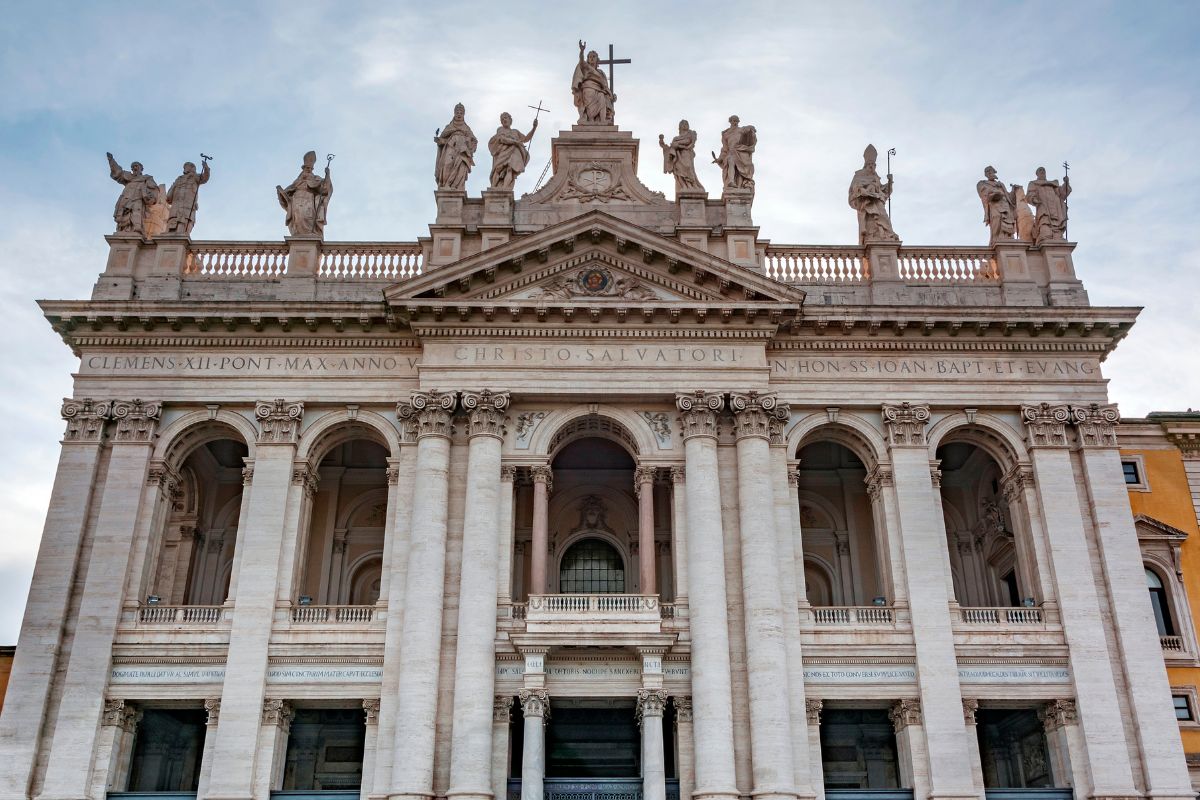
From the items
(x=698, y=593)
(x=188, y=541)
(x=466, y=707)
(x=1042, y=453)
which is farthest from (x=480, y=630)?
(x=1042, y=453)

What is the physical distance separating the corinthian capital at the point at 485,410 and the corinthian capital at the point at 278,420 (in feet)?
14.9

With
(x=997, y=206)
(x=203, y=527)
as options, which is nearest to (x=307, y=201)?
(x=203, y=527)

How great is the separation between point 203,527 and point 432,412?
898 cm

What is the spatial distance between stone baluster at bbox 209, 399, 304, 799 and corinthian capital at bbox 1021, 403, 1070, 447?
19250 millimetres

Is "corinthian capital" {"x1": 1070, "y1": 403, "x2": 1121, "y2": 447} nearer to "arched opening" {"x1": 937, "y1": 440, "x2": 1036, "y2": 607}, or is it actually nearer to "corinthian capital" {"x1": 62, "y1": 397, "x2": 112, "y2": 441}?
"arched opening" {"x1": 937, "y1": 440, "x2": 1036, "y2": 607}

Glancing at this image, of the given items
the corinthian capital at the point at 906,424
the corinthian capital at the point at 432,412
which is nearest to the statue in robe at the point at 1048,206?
the corinthian capital at the point at 906,424

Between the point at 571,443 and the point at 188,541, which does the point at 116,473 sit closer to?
the point at 188,541

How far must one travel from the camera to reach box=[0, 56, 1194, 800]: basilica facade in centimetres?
2662

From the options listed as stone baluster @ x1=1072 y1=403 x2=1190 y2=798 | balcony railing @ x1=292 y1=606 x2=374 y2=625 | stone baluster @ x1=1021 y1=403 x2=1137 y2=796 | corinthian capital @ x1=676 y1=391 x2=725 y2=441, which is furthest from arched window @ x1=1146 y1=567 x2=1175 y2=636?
balcony railing @ x1=292 y1=606 x2=374 y2=625

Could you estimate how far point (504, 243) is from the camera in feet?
101

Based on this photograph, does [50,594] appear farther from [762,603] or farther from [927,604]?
[927,604]

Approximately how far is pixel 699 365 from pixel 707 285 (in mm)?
2189

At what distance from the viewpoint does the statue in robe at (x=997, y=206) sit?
107 ft

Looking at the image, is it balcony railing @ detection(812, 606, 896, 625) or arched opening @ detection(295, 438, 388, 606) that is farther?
arched opening @ detection(295, 438, 388, 606)
